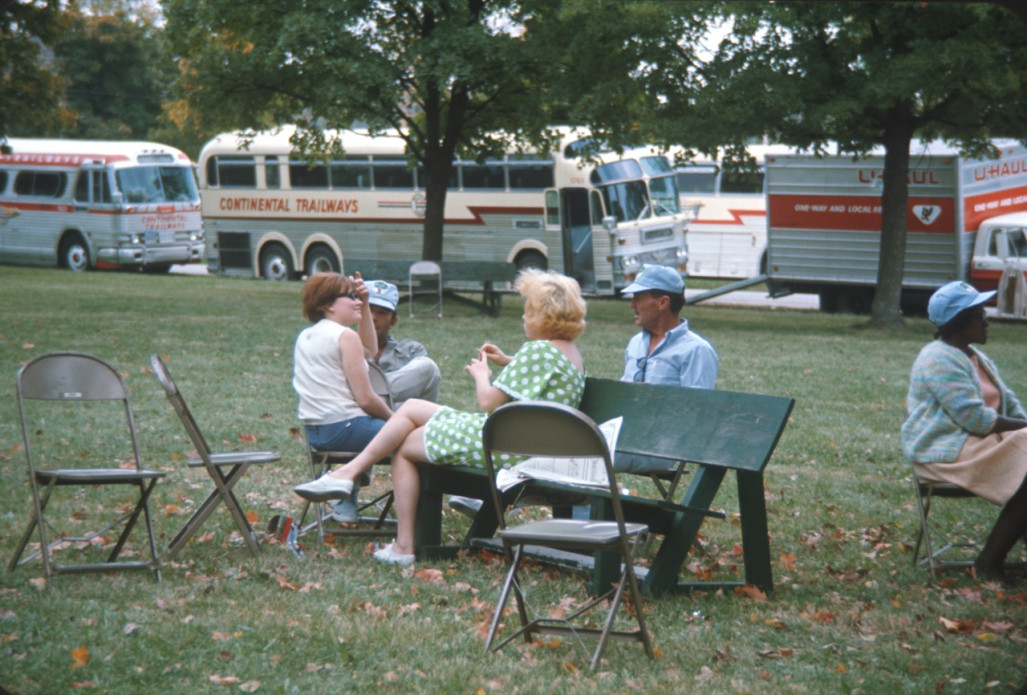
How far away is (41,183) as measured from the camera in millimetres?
32938

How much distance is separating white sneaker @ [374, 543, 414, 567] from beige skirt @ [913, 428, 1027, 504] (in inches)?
100

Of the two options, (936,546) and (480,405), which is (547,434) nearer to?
Result: (480,405)

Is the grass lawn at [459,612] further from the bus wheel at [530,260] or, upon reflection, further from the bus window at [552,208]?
the bus wheel at [530,260]

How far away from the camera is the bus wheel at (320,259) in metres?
28.9

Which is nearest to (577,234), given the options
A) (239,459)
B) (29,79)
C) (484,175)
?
(484,175)

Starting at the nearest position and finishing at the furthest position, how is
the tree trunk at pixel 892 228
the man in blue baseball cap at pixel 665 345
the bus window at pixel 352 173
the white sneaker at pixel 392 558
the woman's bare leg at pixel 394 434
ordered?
the white sneaker at pixel 392 558, the woman's bare leg at pixel 394 434, the man in blue baseball cap at pixel 665 345, the tree trunk at pixel 892 228, the bus window at pixel 352 173

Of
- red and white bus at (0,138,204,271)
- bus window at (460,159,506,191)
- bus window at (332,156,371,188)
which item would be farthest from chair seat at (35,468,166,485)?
red and white bus at (0,138,204,271)

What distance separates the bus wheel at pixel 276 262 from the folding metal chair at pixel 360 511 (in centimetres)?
2252

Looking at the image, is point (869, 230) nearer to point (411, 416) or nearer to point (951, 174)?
point (951, 174)

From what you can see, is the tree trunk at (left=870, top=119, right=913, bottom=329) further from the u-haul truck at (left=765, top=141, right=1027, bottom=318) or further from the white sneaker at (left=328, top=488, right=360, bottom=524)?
the white sneaker at (left=328, top=488, right=360, bottom=524)

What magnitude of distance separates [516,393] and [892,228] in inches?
628

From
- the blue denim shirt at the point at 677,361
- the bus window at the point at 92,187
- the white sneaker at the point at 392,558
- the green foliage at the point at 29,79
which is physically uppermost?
the green foliage at the point at 29,79

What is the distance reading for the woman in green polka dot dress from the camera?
19.0 feet

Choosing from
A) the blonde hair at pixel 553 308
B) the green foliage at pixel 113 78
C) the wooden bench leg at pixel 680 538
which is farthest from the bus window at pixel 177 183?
the wooden bench leg at pixel 680 538
